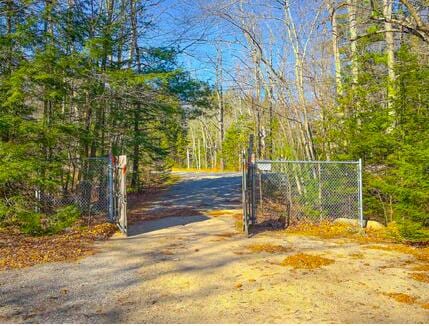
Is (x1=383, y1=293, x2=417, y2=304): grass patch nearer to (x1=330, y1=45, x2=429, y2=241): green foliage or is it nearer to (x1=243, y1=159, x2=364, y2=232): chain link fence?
(x1=330, y1=45, x2=429, y2=241): green foliage

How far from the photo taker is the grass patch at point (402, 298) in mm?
4668

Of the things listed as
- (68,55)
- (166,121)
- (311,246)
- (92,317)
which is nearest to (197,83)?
(166,121)

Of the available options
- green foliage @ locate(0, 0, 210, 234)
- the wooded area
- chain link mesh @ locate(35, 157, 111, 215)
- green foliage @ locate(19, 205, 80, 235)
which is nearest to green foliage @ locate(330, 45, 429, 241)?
the wooded area

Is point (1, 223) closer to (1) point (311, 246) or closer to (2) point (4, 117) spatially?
(2) point (4, 117)

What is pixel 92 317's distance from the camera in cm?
433

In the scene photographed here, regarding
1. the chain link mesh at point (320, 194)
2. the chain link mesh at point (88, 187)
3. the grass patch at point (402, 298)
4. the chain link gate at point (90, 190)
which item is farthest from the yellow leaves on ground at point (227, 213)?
the grass patch at point (402, 298)

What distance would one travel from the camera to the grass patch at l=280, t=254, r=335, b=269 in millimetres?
6246

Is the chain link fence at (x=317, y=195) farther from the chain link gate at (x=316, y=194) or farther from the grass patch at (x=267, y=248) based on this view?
the grass patch at (x=267, y=248)

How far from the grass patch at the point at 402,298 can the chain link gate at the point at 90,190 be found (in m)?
6.35

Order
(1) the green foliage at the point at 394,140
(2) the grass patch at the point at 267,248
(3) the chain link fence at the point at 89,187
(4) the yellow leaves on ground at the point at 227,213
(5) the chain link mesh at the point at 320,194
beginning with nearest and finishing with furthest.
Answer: (2) the grass patch at the point at 267,248
(1) the green foliage at the point at 394,140
(5) the chain link mesh at the point at 320,194
(3) the chain link fence at the point at 89,187
(4) the yellow leaves on ground at the point at 227,213

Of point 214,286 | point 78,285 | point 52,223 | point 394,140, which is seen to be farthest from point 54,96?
point 394,140

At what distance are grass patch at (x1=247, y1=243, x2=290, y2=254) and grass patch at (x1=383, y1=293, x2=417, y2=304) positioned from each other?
263 centimetres

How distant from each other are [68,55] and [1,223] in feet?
14.6

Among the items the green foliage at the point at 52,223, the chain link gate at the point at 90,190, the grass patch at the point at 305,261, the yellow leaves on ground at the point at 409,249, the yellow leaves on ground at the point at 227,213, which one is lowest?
the yellow leaves on ground at the point at 409,249
